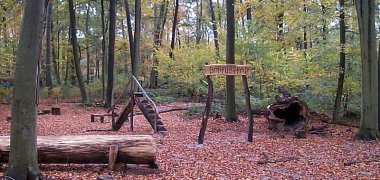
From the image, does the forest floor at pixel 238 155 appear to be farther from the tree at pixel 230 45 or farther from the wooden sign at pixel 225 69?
the wooden sign at pixel 225 69

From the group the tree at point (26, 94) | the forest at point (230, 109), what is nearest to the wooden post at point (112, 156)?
the forest at point (230, 109)

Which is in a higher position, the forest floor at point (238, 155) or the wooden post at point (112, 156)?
the wooden post at point (112, 156)

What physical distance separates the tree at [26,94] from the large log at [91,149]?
1.17m

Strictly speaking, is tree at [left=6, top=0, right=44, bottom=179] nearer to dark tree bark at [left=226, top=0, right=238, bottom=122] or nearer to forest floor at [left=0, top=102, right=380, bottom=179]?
forest floor at [left=0, top=102, right=380, bottom=179]

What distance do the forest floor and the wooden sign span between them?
1.88 m

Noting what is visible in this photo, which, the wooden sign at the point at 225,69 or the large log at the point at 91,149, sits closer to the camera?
the large log at the point at 91,149

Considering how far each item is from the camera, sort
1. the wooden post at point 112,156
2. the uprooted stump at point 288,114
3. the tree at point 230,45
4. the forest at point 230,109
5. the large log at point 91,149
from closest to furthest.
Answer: the forest at point 230,109, the large log at point 91,149, the wooden post at point 112,156, the uprooted stump at point 288,114, the tree at point 230,45

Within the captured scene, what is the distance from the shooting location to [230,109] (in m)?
13.7

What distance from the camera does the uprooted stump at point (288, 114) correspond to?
1158 cm

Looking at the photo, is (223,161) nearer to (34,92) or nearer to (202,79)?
(34,92)

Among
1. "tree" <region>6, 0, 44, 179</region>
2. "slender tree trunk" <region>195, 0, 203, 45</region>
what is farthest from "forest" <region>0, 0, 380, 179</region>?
"slender tree trunk" <region>195, 0, 203, 45</region>

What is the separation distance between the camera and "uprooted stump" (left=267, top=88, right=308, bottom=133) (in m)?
11.6

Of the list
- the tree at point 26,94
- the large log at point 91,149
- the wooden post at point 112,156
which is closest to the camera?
the tree at point 26,94

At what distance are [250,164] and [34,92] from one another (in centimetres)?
448
